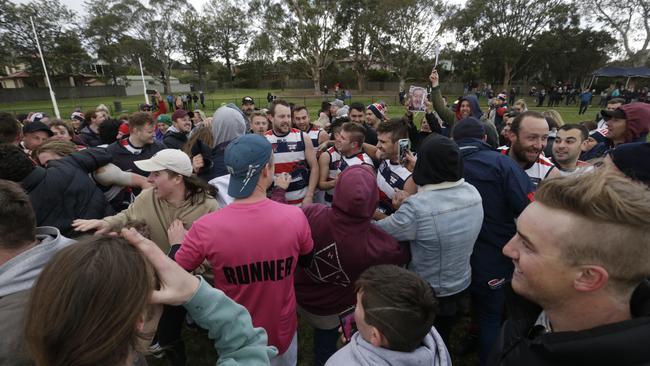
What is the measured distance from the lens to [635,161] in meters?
2.41

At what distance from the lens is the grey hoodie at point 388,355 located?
1.57 metres

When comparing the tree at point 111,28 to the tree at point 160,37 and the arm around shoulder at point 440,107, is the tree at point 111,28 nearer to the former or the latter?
the tree at point 160,37

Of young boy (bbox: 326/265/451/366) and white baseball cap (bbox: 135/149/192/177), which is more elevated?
white baseball cap (bbox: 135/149/192/177)

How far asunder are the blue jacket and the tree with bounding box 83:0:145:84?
64018mm

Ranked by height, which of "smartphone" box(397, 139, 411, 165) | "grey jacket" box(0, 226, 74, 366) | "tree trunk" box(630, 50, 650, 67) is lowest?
"grey jacket" box(0, 226, 74, 366)

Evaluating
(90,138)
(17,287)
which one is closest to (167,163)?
(17,287)

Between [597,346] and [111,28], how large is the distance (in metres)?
68.4

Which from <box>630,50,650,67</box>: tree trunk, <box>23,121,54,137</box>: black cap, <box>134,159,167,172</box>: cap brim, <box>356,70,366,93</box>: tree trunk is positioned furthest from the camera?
<box>356,70,366,93</box>: tree trunk

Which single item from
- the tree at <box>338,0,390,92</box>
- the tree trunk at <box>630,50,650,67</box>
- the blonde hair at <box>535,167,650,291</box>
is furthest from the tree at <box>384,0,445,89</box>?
the blonde hair at <box>535,167,650,291</box>

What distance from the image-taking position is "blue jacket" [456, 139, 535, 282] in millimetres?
2904

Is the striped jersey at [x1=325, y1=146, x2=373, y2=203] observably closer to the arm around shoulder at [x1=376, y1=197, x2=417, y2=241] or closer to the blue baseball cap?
the arm around shoulder at [x1=376, y1=197, x2=417, y2=241]

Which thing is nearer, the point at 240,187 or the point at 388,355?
the point at 388,355

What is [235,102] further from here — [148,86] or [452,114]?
[148,86]

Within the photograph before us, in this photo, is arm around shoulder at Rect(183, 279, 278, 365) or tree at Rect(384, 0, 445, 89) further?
tree at Rect(384, 0, 445, 89)
